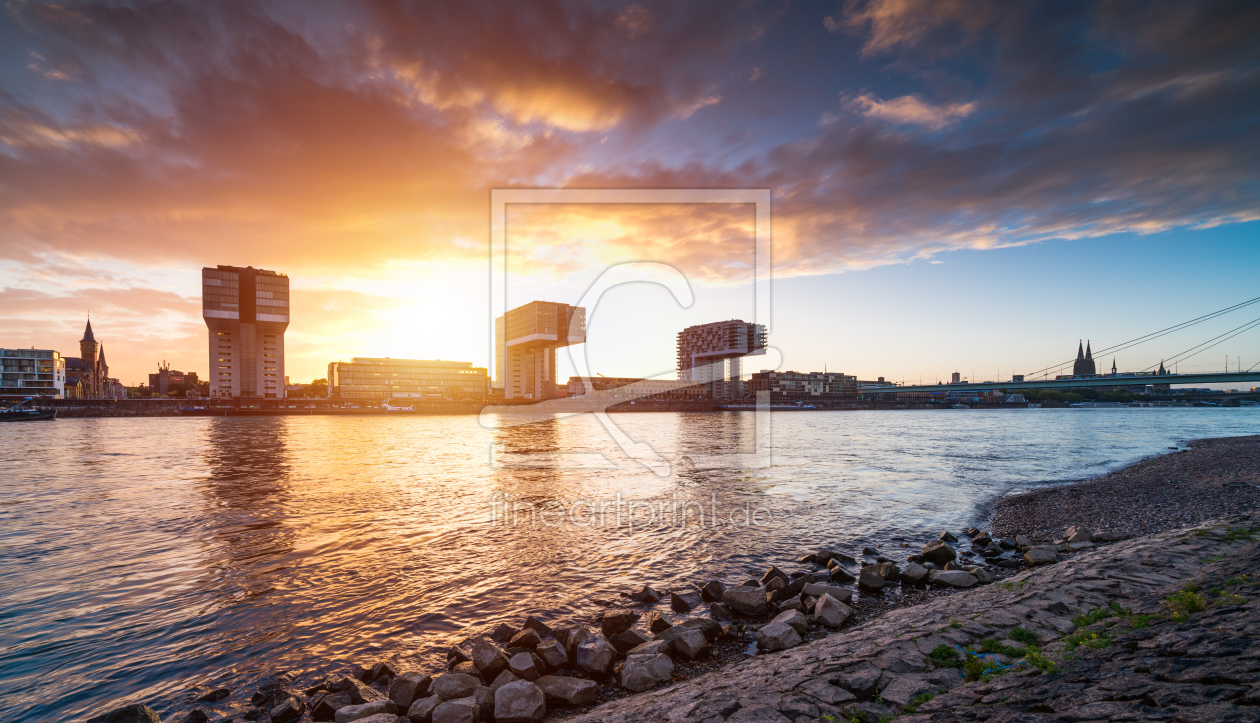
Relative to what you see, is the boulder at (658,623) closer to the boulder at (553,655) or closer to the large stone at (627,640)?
the large stone at (627,640)

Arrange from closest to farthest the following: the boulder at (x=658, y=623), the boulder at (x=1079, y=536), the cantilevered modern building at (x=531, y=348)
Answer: the boulder at (x=658, y=623)
the boulder at (x=1079, y=536)
the cantilevered modern building at (x=531, y=348)

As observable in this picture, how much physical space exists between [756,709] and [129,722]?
24.3 feet

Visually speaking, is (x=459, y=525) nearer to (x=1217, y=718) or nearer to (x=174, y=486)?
(x=1217, y=718)

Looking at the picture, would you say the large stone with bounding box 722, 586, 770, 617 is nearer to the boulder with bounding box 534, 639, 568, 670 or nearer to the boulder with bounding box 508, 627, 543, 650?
the boulder with bounding box 534, 639, 568, 670

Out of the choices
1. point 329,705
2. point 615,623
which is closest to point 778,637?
point 615,623

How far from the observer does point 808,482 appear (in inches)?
1009

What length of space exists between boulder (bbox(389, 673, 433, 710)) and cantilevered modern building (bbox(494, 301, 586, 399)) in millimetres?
131749

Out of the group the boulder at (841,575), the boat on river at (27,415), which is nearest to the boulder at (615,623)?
the boulder at (841,575)

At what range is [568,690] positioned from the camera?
274 inches

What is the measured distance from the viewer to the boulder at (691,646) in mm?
7953

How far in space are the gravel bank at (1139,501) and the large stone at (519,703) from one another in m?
15.0

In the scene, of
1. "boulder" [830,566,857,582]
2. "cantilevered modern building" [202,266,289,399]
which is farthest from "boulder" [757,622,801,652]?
"cantilevered modern building" [202,266,289,399]

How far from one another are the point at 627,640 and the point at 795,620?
2.98 m

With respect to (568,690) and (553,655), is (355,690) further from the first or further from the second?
(568,690)
